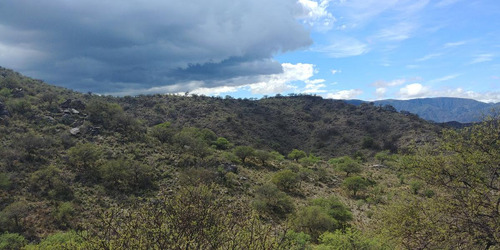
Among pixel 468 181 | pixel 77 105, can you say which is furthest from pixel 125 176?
pixel 468 181

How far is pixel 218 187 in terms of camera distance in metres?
33.4

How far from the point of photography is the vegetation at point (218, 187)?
1020cm

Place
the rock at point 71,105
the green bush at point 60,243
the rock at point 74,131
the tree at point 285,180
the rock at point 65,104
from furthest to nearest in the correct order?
1. the rock at point 71,105
2. the rock at point 65,104
3. the rock at point 74,131
4. the tree at point 285,180
5. the green bush at point 60,243

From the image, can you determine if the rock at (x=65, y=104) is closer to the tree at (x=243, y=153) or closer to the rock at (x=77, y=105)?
the rock at (x=77, y=105)

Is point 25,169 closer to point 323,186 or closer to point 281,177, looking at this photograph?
point 281,177

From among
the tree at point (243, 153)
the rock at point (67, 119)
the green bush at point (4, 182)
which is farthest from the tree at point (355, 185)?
the rock at point (67, 119)

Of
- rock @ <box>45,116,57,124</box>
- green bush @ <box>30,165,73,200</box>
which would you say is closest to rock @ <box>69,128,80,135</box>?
rock @ <box>45,116,57,124</box>

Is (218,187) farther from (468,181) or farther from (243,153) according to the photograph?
(468,181)

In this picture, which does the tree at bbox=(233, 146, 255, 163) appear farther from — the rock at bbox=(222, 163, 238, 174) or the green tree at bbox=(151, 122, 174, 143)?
the green tree at bbox=(151, 122, 174, 143)

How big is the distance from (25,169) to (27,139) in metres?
6.22

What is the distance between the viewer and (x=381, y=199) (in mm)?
37656

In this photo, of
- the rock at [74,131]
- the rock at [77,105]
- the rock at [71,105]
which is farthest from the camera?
the rock at [77,105]

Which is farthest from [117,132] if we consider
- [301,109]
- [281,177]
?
[301,109]

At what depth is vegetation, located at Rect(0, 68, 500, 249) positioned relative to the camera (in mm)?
10203
